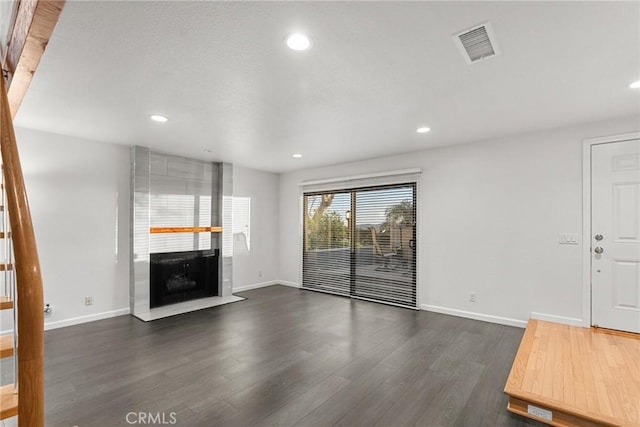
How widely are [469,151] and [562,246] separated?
1.66 meters

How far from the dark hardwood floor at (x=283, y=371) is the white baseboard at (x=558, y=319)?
0.97ft

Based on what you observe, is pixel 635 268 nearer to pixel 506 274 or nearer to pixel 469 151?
pixel 506 274

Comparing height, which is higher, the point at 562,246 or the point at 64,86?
the point at 64,86

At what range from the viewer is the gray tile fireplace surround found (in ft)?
15.1

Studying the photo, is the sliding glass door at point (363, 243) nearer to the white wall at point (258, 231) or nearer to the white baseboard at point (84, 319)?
the white wall at point (258, 231)

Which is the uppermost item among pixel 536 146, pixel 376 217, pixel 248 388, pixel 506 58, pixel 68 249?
pixel 506 58

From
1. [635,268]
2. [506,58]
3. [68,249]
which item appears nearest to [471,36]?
[506,58]

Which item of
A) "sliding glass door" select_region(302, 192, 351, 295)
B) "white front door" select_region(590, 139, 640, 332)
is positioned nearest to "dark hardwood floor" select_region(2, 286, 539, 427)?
"white front door" select_region(590, 139, 640, 332)

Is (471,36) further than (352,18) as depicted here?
Yes

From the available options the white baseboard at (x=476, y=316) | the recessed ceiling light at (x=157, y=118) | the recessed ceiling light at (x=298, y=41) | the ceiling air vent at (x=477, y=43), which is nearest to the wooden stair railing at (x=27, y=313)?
the recessed ceiling light at (x=298, y=41)

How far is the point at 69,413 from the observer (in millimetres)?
2174

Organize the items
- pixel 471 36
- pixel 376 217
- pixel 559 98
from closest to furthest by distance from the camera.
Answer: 1. pixel 471 36
2. pixel 559 98
3. pixel 376 217

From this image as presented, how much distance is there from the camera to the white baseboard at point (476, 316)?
13.0ft

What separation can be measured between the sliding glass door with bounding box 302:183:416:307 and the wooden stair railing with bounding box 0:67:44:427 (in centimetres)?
456
